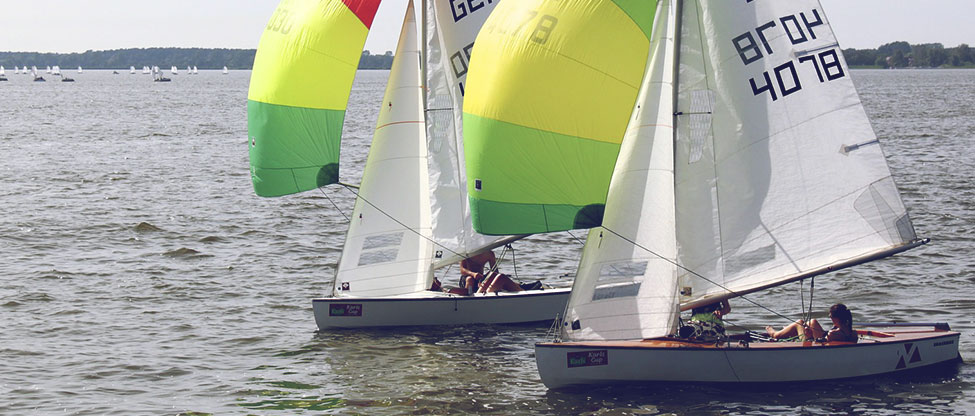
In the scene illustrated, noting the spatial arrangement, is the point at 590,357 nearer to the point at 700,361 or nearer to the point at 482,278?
the point at 700,361

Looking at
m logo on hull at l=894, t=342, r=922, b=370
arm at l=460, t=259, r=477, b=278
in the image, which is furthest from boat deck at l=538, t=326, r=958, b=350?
arm at l=460, t=259, r=477, b=278

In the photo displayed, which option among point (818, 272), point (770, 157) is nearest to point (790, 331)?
point (818, 272)

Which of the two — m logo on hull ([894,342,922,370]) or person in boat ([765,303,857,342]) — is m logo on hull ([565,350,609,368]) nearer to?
person in boat ([765,303,857,342])

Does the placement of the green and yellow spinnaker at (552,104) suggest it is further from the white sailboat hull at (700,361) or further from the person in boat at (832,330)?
the person in boat at (832,330)

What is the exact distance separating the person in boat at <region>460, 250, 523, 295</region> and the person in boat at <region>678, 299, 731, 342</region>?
16.2 ft

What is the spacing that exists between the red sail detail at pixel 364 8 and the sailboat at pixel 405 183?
0.47 m

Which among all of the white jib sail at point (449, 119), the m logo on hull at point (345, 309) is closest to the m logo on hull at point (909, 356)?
the white jib sail at point (449, 119)

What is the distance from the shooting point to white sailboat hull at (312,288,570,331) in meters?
21.6

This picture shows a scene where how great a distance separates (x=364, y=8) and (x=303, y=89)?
1755 millimetres

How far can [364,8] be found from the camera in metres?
20.7

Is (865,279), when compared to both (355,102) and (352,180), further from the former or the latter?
(355,102)

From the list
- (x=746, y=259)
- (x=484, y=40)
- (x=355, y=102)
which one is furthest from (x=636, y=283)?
(x=355, y=102)

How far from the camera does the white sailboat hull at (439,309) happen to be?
2161 centimetres

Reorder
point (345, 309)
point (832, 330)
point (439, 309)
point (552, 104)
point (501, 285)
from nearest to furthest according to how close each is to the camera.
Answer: point (552, 104), point (832, 330), point (439, 309), point (345, 309), point (501, 285)
